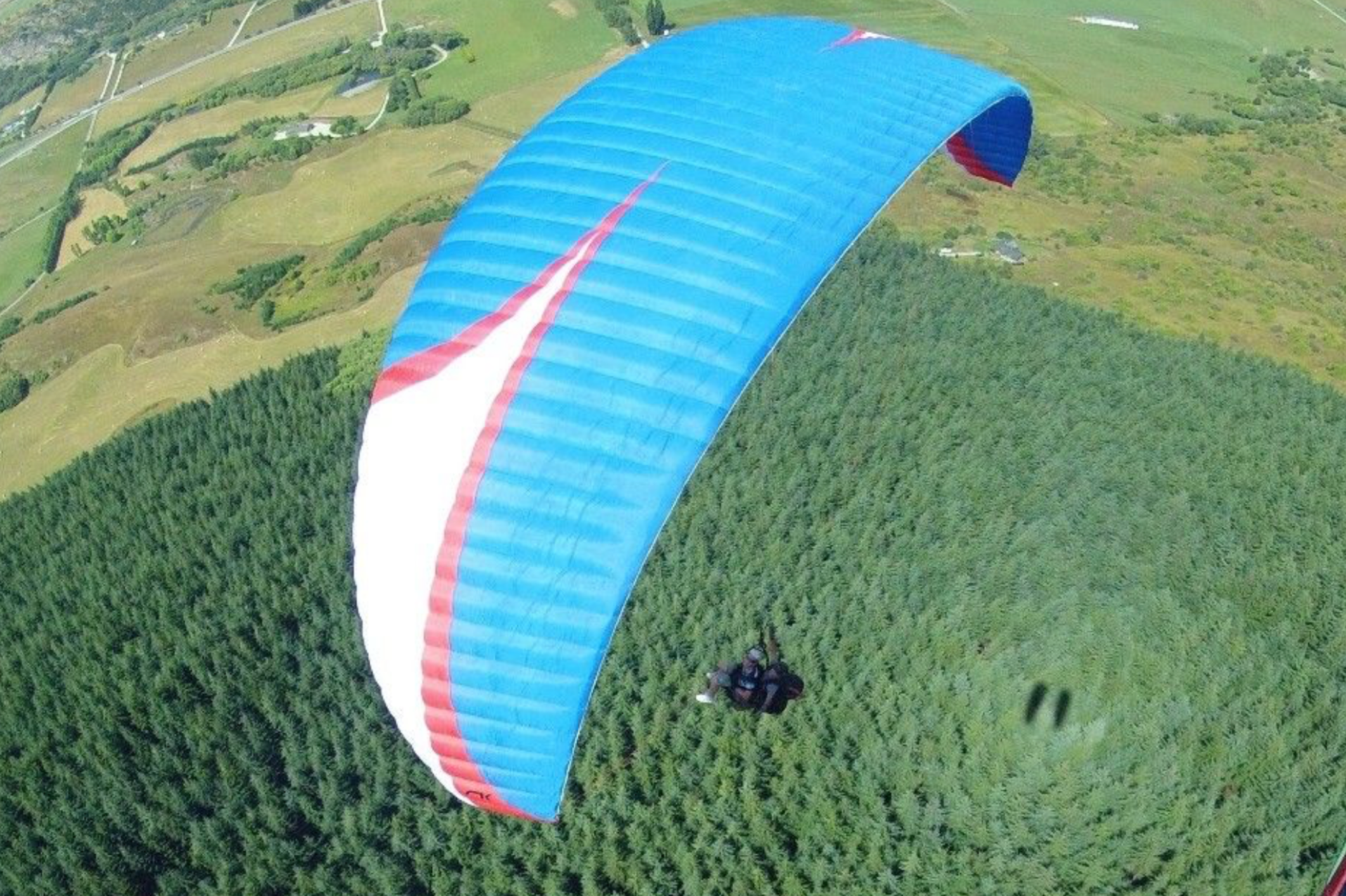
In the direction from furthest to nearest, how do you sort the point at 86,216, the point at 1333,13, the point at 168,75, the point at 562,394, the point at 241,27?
the point at 241,27
the point at 168,75
the point at 1333,13
the point at 86,216
the point at 562,394

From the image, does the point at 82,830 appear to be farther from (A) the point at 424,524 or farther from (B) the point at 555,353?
(B) the point at 555,353

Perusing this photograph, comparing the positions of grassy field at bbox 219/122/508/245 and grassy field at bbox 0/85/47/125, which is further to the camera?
grassy field at bbox 0/85/47/125

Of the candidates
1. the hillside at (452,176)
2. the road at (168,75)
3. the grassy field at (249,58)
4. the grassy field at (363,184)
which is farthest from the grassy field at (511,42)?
the road at (168,75)

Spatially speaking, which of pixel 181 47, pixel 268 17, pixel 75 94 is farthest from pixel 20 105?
pixel 268 17

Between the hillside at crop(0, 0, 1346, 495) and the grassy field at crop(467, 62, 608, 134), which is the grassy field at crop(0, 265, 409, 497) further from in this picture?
the grassy field at crop(467, 62, 608, 134)

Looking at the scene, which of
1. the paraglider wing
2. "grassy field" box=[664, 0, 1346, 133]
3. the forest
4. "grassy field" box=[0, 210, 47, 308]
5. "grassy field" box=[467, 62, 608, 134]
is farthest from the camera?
"grassy field" box=[664, 0, 1346, 133]

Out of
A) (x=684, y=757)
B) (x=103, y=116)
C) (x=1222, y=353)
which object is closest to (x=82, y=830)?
(x=684, y=757)

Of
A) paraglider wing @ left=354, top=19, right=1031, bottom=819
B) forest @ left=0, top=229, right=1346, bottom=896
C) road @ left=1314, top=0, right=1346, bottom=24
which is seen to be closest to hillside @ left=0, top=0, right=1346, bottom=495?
road @ left=1314, top=0, right=1346, bottom=24

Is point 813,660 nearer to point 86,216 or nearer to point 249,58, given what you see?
point 86,216
